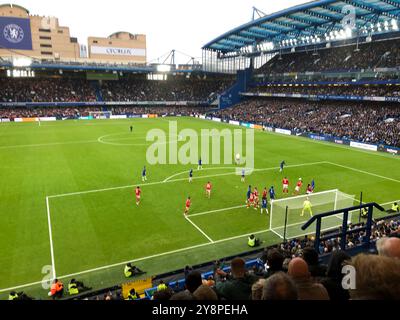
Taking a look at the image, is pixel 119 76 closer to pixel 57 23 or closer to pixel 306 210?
pixel 57 23

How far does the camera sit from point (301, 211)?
20641 millimetres

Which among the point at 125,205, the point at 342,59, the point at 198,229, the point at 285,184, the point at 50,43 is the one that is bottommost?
the point at 198,229

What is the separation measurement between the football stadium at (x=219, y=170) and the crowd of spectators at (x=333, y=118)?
0.37 m

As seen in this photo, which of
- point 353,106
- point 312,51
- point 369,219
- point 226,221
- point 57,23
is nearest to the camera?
point 369,219

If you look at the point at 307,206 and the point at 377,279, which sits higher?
the point at 377,279

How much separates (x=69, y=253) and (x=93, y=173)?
48.5 feet

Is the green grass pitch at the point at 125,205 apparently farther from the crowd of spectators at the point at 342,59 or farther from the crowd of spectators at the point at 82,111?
the crowd of spectators at the point at 82,111

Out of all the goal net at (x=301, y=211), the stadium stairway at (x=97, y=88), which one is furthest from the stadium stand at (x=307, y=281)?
the stadium stairway at (x=97, y=88)

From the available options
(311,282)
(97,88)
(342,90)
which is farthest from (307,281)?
(97,88)

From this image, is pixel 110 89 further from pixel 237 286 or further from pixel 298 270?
pixel 298 270

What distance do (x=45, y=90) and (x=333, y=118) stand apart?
6615 cm

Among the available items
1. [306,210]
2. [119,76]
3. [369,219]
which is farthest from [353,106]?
[119,76]

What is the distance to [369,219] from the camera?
895 cm

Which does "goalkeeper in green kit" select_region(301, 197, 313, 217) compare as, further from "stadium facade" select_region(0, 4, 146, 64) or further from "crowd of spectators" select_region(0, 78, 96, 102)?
"stadium facade" select_region(0, 4, 146, 64)
